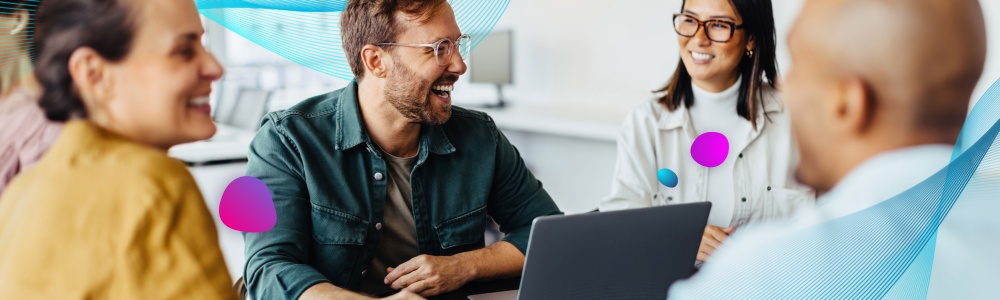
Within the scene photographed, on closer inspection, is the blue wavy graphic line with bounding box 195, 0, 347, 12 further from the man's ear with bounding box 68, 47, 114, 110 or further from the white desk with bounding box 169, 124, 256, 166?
the white desk with bounding box 169, 124, 256, 166

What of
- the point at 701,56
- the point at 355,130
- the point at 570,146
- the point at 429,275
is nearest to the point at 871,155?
the point at 429,275

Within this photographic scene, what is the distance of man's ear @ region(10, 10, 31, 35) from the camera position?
0.76 m

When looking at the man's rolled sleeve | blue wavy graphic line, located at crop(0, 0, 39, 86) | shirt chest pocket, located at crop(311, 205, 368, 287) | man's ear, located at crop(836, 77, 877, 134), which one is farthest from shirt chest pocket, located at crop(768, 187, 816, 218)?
blue wavy graphic line, located at crop(0, 0, 39, 86)

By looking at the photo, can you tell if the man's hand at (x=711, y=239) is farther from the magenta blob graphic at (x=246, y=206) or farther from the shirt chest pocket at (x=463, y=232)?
the magenta blob graphic at (x=246, y=206)

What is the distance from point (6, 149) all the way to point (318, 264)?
0.99m

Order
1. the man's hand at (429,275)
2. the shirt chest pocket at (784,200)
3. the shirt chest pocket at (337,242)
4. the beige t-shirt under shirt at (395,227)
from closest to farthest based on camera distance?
the man's hand at (429,275)
the shirt chest pocket at (337,242)
the beige t-shirt under shirt at (395,227)
the shirt chest pocket at (784,200)

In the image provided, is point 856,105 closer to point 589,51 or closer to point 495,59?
point 589,51

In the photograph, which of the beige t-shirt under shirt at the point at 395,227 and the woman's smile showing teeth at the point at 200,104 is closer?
the woman's smile showing teeth at the point at 200,104

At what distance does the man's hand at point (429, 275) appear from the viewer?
1.60 metres

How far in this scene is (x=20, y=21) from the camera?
0.77 metres

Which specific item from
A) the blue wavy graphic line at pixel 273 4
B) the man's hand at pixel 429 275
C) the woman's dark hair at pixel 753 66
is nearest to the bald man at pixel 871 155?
the man's hand at pixel 429 275

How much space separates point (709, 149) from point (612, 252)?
1.90ft

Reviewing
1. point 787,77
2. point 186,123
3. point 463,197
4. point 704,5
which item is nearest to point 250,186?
point 186,123

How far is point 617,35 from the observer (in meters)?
4.54
